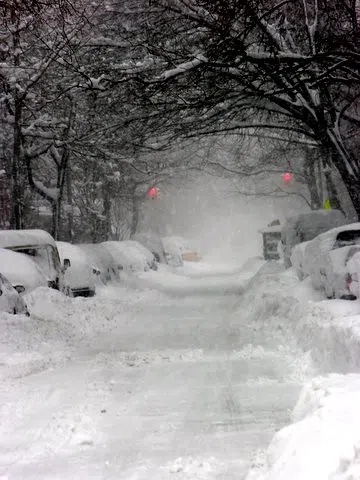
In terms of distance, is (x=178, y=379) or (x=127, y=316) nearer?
(x=178, y=379)

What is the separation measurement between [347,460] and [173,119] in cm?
930

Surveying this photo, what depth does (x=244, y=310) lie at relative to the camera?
1402 centimetres

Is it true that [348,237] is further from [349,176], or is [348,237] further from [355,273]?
[355,273]

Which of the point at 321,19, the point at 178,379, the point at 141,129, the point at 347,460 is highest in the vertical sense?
the point at 321,19

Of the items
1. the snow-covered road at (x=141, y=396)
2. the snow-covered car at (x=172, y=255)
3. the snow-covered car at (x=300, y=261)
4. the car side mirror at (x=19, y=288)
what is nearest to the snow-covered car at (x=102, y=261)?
the snow-covered car at (x=300, y=261)

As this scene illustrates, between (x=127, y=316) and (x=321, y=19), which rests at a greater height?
(x=321, y=19)

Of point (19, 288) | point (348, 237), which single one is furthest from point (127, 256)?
point (348, 237)

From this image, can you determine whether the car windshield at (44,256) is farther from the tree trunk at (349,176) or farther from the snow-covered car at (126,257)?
the snow-covered car at (126,257)

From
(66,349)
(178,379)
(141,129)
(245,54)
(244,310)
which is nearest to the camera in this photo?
(178,379)

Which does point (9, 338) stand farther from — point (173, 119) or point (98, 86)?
point (173, 119)

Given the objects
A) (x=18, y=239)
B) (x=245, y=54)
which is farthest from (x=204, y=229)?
(x=245, y=54)

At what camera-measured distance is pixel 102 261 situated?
73.3 ft

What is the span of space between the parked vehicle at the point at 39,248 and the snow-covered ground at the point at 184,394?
1.98m

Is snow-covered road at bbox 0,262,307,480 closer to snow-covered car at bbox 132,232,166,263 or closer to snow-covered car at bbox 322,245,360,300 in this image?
snow-covered car at bbox 322,245,360,300
